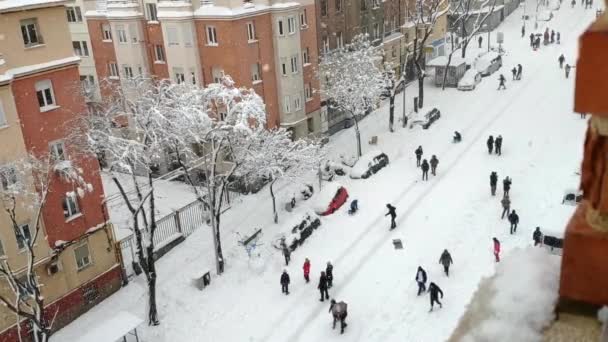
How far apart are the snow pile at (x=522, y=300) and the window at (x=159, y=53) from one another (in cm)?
3858

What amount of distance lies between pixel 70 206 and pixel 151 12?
18513 mm

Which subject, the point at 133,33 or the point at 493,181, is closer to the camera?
the point at 493,181

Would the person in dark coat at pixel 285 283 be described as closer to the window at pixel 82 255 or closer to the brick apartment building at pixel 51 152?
the brick apartment building at pixel 51 152

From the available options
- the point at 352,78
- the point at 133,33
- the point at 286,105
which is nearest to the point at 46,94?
the point at 133,33

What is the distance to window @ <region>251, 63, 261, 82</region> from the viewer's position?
36944 mm

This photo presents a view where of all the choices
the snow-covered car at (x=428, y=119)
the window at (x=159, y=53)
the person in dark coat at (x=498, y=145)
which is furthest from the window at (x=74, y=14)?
the person in dark coat at (x=498, y=145)

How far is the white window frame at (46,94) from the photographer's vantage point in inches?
888

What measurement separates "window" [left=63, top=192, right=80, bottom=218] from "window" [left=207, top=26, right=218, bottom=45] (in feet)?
49.0

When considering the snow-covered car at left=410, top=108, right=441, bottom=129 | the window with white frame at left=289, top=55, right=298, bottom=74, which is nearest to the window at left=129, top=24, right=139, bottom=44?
the window with white frame at left=289, top=55, right=298, bottom=74

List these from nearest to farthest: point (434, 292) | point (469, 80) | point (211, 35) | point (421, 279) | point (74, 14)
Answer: point (434, 292) → point (421, 279) → point (211, 35) → point (74, 14) → point (469, 80)

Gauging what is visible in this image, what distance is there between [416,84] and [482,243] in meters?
33.6

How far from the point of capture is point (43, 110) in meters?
22.6

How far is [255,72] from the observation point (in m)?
37.3

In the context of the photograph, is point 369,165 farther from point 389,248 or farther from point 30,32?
point 30,32
